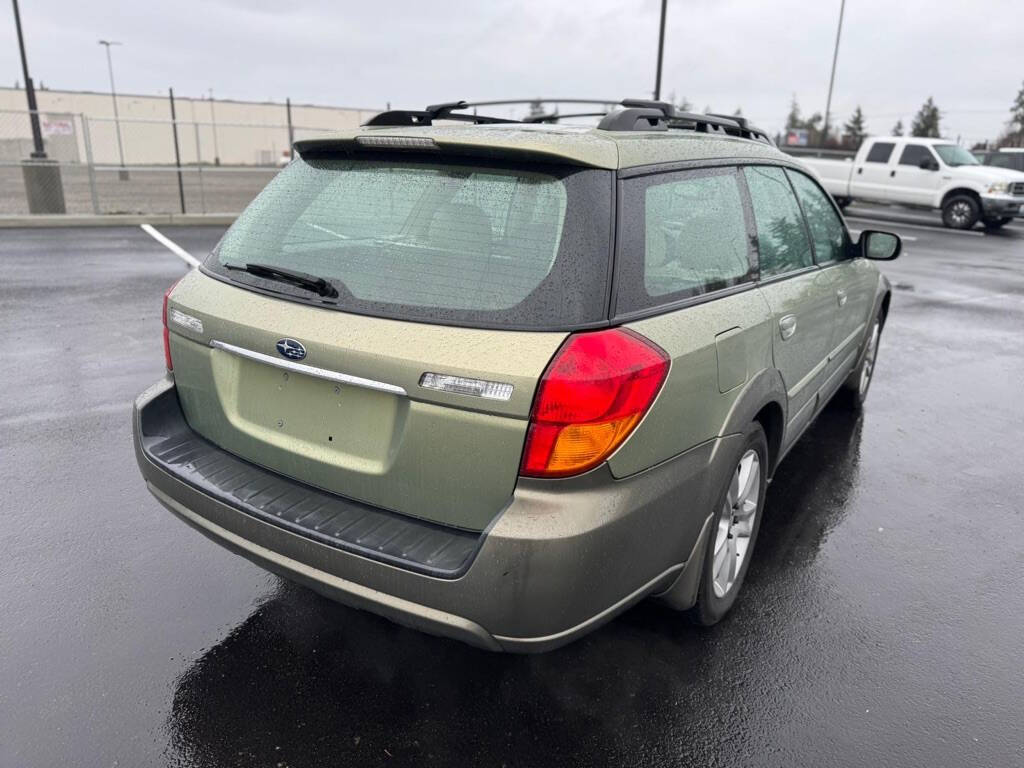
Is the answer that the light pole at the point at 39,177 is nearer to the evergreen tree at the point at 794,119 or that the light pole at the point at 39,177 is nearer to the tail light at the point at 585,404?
the tail light at the point at 585,404

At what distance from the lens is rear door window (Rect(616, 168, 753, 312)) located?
2330 mm

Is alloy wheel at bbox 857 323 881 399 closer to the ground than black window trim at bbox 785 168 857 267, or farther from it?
closer to the ground

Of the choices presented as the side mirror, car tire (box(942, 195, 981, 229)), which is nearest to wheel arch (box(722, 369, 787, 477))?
the side mirror

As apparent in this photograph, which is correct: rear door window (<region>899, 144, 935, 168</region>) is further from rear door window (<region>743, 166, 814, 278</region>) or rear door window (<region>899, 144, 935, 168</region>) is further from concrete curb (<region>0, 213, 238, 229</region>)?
rear door window (<region>743, 166, 814, 278</region>)

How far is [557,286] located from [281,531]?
1.09 metres

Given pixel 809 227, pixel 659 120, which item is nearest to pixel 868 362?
pixel 809 227

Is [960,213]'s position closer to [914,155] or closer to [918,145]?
[914,155]

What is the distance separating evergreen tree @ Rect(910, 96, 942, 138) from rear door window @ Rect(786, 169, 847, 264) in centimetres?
7527

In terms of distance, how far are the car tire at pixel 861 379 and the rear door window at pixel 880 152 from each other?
1718 cm

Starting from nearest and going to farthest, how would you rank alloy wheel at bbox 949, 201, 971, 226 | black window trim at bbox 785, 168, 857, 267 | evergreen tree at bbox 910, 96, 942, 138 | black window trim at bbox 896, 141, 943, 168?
black window trim at bbox 785, 168, 857, 267, alloy wheel at bbox 949, 201, 971, 226, black window trim at bbox 896, 141, 943, 168, evergreen tree at bbox 910, 96, 942, 138

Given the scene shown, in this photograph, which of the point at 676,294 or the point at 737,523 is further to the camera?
the point at 737,523

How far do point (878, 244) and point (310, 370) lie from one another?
11.8ft

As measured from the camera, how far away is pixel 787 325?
3174mm

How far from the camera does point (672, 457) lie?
2342 mm
